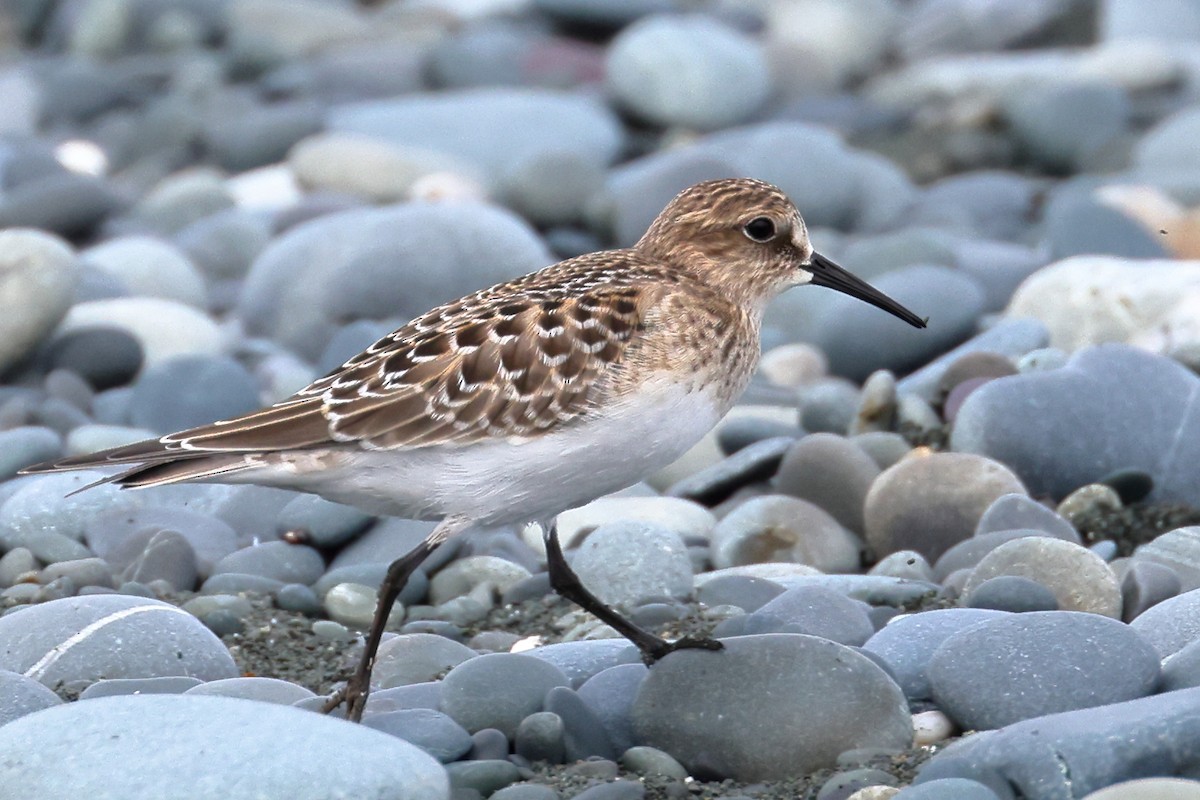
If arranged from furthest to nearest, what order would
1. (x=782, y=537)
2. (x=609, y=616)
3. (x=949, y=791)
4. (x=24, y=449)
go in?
(x=24, y=449) < (x=782, y=537) < (x=609, y=616) < (x=949, y=791)

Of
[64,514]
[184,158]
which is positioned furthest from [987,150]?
[64,514]

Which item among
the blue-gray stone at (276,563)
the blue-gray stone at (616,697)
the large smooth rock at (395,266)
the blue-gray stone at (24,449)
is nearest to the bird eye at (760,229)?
the blue-gray stone at (616,697)

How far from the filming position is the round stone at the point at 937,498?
22.7 ft

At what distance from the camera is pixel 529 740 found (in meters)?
4.94

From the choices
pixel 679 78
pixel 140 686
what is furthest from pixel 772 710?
pixel 679 78

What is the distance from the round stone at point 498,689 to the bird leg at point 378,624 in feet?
0.86

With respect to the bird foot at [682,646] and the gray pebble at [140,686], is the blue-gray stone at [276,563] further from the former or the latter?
the bird foot at [682,646]

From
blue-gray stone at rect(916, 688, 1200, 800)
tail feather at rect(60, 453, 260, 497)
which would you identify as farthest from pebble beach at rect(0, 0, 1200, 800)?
tail feather at rect(60, 453, 260, 497)

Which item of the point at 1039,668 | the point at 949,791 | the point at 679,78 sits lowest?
the point at 679,78

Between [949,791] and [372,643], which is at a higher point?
[949,791]

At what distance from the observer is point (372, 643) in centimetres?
513

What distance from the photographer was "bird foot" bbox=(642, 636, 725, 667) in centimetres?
520

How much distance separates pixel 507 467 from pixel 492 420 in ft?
0.48

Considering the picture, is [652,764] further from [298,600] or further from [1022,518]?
[1022,518]
